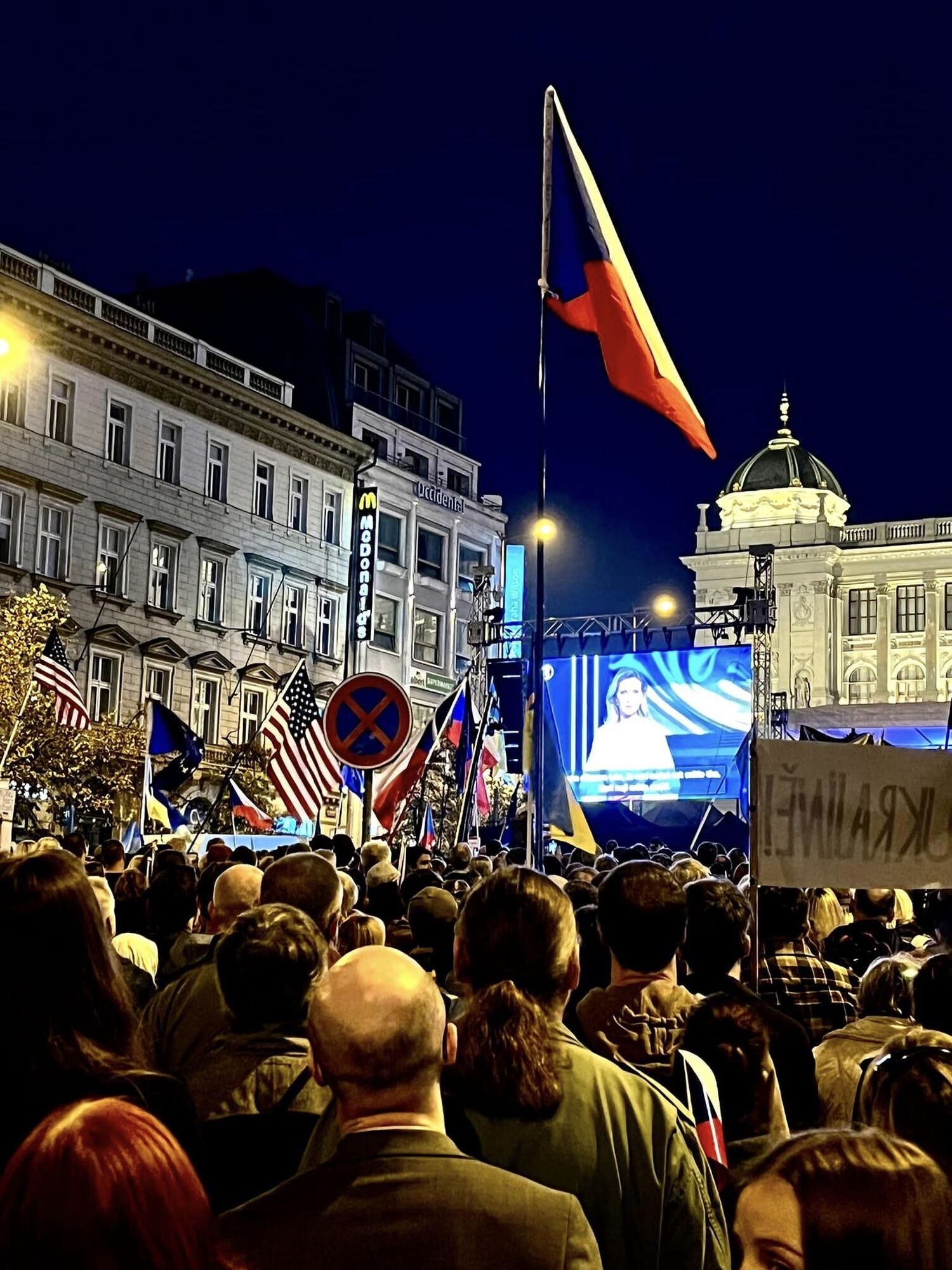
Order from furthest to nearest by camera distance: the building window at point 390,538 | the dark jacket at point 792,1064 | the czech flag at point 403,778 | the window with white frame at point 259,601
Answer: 1. the building window at point 390,538
2. the window with white frame at point 259,601
3. the czech flag at point 403,778
4. the dark jacket at point 792,1064

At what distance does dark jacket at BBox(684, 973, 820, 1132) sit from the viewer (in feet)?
16.5

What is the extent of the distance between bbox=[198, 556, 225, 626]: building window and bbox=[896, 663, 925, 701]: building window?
5536 centimetres

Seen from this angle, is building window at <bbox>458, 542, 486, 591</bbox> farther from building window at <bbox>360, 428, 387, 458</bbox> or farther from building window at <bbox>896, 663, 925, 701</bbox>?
building window at <bbox>896, 663, 925, 701</bbox>

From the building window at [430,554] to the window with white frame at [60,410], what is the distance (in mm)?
18330

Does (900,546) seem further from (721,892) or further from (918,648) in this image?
(721,892)

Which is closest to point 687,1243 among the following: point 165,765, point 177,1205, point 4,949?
point 4,949

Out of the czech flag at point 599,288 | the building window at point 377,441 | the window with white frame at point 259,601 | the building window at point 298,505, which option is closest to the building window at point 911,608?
the building window at point 377,441

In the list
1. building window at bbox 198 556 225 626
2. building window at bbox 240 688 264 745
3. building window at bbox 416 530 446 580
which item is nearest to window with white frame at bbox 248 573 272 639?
building window at bbox 198 556 225 626

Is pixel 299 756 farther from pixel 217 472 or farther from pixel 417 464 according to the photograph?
pixel 417 464

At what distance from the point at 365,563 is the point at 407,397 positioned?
31.2 ft

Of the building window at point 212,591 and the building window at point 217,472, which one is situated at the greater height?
the building window at point 217,472

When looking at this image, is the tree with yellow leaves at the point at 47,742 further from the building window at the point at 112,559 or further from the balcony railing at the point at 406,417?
the balcony railing at the point at 406,417

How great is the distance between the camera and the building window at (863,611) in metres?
97.6

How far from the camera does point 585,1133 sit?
3.73 m
